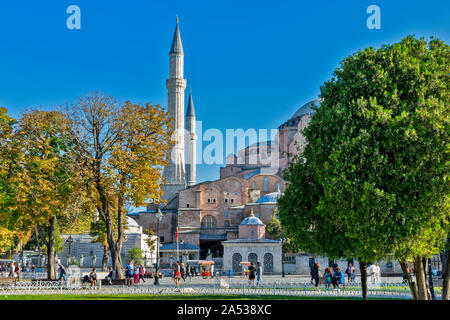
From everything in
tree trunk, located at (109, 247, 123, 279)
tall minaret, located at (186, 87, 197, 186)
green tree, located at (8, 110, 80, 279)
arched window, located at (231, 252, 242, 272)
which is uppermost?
tall minaret, located at (186, 87, 197, 186)

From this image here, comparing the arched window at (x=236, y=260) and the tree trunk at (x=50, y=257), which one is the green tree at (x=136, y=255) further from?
the tree trunk at (x=50, y=257)

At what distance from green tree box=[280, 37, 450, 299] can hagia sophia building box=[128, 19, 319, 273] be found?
26047mm

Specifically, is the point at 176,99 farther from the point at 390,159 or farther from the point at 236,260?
the point at 390,159

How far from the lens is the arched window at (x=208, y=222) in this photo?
5531 cm

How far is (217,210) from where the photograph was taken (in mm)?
56000

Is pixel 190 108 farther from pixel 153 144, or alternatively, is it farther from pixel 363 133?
pixel 363 133

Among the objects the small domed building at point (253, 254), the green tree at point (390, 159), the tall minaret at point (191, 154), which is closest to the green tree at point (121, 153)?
the green tree at point (390, 159)

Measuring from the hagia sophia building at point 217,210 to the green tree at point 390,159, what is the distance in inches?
1025

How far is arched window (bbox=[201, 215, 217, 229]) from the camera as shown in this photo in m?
55.3

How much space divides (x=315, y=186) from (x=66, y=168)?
42.5 feet

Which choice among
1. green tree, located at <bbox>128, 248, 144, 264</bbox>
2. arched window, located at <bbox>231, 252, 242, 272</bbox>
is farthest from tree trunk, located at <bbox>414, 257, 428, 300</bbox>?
green tree, located at <bbox>128, 248, 144, 264</bbox>

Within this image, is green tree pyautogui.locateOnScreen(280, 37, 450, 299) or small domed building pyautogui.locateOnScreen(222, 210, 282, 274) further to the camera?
small domed building pyautogui.locateOnScreen(222, 210, 282, 274)

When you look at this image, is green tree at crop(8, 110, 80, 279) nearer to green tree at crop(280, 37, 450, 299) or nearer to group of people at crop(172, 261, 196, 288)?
group of people at crop(172, 261, 196, 288)
